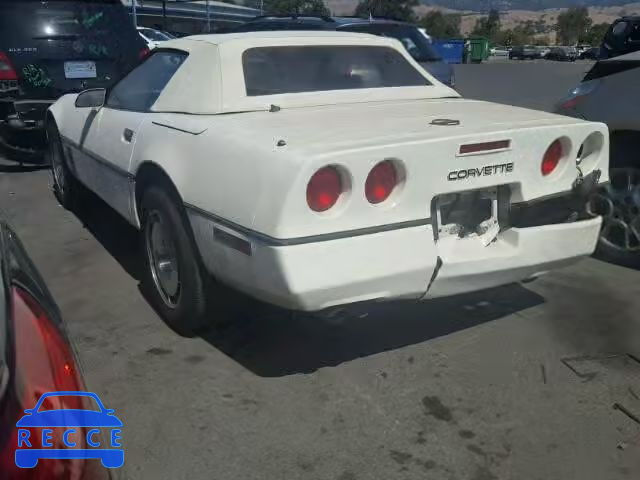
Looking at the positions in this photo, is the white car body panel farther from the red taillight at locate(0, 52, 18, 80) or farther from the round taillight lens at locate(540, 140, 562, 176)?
the red taillight at locate(0, 52, 18, 80)

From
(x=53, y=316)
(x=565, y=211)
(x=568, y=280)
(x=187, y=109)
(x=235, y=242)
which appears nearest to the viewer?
(x=53, y=316)

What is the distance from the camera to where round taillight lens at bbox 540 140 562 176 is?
3.24m

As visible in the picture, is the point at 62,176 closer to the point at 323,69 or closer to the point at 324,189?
the point at 323,69

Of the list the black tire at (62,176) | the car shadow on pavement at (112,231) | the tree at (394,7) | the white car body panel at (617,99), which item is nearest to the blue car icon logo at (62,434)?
the car shadow on pavement at (112,231)

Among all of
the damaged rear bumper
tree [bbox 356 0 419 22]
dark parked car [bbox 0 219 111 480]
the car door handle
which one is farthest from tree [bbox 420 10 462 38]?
dark parked car [bbox 0 219 111 480]

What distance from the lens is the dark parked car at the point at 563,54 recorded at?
53406mm

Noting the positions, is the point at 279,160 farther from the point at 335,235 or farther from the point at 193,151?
the point at 193,151

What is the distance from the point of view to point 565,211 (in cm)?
336

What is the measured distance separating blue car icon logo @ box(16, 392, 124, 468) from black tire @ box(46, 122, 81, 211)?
14.8 feet

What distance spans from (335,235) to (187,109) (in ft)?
4.55

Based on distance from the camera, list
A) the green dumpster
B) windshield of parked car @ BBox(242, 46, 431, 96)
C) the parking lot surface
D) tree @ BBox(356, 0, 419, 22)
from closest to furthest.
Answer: the parking lot surface
windshield of parked car @ BBox(242, 46, 431, 96)
the green dumpster
tree @ BBox(356, 0, 419, 22)

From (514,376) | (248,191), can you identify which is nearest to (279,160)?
(248,191)

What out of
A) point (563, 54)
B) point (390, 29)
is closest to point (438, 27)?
point (563, 54)

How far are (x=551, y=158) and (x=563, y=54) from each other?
55.7m
